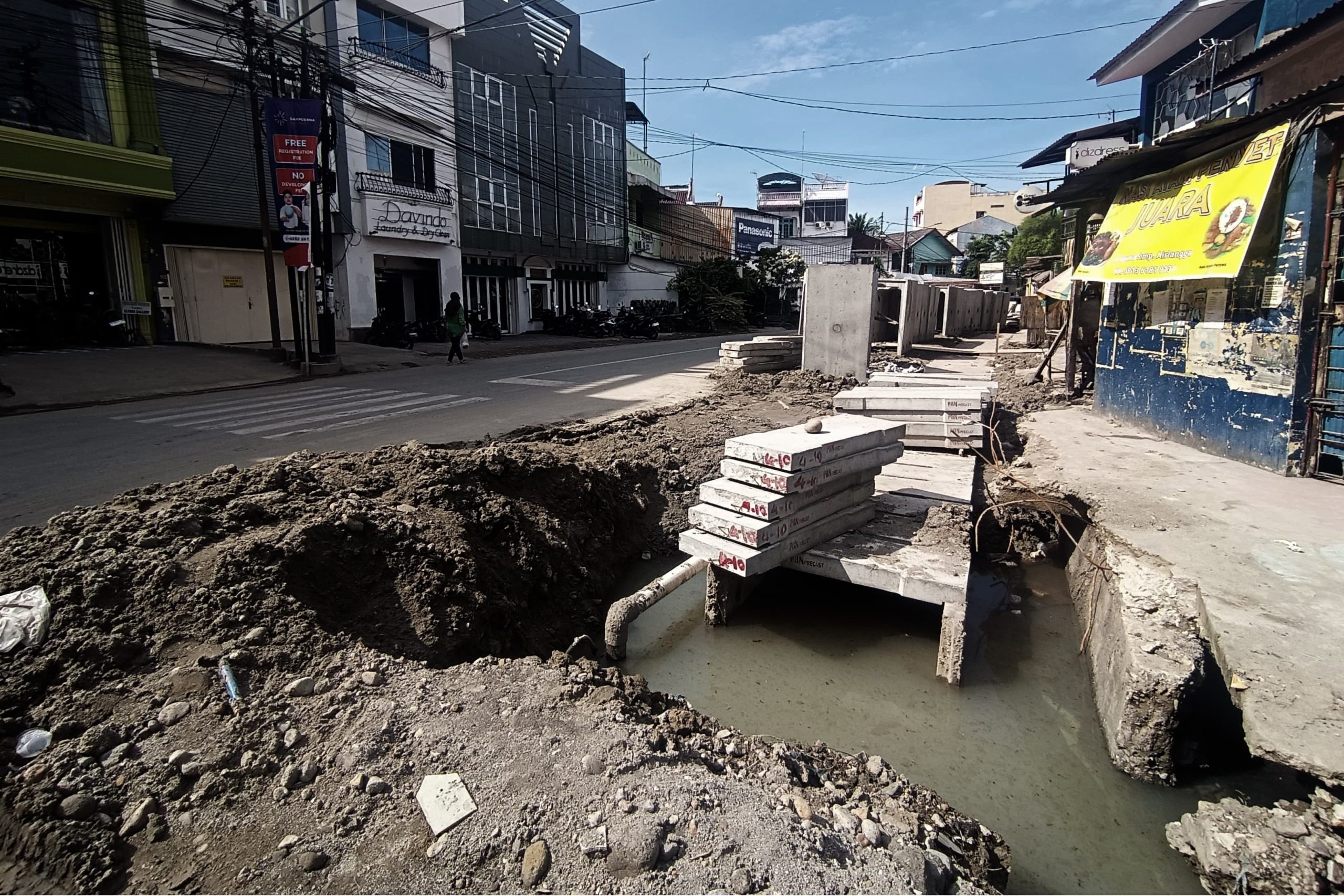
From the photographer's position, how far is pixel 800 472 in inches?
179

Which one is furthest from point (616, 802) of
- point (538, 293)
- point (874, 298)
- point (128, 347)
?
point (538, 293)

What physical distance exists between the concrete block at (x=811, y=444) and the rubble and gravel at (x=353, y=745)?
5.43 feet

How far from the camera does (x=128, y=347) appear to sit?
1495cm

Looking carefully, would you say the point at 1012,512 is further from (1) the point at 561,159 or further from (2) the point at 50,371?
(1) the point at 561,159

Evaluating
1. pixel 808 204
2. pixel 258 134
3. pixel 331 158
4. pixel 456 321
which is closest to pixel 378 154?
pixel 331 158

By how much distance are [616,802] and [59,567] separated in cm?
288

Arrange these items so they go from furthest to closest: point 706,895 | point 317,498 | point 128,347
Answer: point 128,347 < point 317,498 < point 706,895

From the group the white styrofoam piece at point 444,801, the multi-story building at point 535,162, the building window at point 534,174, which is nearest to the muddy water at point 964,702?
the white styrofoam piece at point 444,801

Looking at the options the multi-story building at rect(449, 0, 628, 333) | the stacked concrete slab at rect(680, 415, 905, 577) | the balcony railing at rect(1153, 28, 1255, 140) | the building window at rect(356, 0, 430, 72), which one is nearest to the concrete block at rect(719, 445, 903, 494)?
the stacked concrete slab at rect(680, 415, 905, 577)

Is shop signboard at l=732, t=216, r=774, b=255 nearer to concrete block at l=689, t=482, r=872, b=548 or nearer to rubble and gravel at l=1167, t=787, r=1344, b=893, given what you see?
concrete block at l=689, t=482, r=872, b=548

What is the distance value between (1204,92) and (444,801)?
50.3 feet

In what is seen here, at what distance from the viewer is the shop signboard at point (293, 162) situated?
13.1 metres

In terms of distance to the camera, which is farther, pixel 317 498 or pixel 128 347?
pixel 128 347

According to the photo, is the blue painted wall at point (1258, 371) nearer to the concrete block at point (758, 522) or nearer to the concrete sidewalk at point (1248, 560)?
the concrete sidewalk at point (1248, 560)
